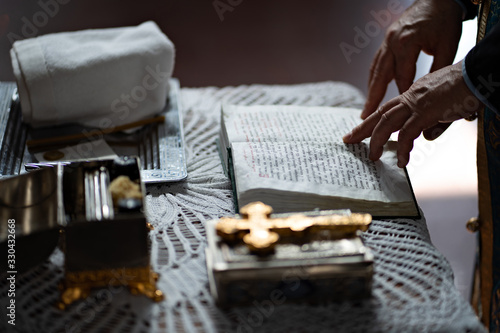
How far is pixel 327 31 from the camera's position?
231 centimetres

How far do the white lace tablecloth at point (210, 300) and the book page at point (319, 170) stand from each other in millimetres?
57

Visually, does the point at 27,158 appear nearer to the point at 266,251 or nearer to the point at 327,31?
the point at 266,251

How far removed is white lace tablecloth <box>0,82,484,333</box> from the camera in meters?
0.67

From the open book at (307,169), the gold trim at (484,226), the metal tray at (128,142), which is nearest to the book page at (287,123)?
the open book at (307,169)

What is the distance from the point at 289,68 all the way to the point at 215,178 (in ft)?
4.15

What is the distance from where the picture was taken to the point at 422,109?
0.89 metres

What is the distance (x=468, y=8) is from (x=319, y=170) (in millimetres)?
477

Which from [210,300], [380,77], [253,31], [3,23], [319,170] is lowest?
[210,300]

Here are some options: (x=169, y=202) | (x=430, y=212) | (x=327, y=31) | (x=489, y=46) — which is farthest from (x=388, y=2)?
(x=169, y=202)

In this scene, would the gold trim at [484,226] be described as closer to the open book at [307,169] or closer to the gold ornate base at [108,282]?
the open book at [307,169]

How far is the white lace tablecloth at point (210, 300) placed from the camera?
672mm

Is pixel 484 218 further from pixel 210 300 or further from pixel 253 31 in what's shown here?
pixel 253 31

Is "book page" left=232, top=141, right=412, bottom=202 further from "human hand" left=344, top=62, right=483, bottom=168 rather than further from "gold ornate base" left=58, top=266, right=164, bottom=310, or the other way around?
"gold ornate base" left=58, top=266, right=164, bottom=310

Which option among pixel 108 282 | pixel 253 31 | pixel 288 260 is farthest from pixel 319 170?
pixel 253 31
